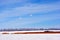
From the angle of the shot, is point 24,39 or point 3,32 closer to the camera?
point 24,39

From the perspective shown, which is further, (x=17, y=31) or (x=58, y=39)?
(x=17, y=31)

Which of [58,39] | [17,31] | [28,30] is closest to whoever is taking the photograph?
[58,39]

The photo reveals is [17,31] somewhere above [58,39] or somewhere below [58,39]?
above

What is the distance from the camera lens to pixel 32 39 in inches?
78.9

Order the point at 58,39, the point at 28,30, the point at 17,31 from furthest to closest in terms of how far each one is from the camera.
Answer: the point at 17,31 < the point at 28,30 < the point at 58,39

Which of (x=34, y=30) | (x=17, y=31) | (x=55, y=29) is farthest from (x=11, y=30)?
(x=55, y=29)

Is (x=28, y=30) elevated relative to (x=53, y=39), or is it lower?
elevated

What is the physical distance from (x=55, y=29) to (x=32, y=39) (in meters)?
0.98

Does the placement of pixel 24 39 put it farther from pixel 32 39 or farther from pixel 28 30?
pixel 28 30

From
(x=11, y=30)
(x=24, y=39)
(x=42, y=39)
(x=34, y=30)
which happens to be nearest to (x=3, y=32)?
(x=11, y=30)

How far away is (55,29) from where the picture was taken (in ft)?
9.05

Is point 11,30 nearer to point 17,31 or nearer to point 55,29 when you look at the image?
point 17,31

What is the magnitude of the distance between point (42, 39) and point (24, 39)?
340 millimetres

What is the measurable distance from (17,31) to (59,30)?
1113 mm
